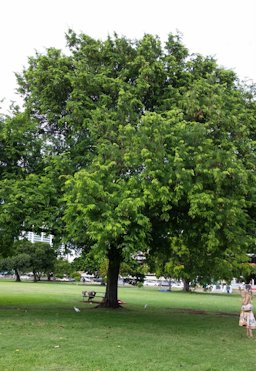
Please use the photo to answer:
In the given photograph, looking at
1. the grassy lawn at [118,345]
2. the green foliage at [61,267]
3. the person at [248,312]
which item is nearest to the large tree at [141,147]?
the person at [248,312]

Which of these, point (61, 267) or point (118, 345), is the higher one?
point (61, 267)

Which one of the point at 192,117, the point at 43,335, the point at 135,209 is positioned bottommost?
the point at 43,335

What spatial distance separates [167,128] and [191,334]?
6520mm

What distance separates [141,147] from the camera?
44.9ft

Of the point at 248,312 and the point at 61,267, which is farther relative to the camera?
the point at 61,267

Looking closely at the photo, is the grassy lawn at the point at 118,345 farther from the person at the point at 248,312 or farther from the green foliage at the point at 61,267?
the green foliage at the point at 61,267

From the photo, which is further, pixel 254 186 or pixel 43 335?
pixel 254 186

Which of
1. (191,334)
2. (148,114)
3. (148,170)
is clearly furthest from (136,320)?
(148,114)

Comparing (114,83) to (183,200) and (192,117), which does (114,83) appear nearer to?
(192,117)

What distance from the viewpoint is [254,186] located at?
623 inches

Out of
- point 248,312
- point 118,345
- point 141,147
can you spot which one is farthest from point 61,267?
point 118,345

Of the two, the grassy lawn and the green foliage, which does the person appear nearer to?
the grassy lawn

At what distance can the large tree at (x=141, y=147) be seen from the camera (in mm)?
13078

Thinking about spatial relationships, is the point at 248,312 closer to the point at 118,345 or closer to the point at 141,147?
the point at 118,345
